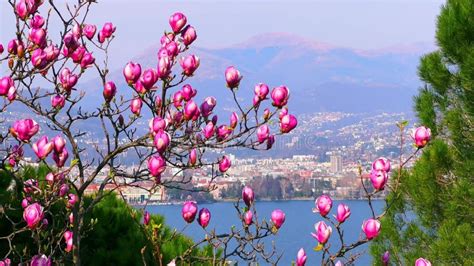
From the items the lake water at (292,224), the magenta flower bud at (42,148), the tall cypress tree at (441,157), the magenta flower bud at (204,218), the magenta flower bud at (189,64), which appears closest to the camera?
the magenta flower bud at (42,148)

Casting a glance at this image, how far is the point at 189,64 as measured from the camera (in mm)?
2191

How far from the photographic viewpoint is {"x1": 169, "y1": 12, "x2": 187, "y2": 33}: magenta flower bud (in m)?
2.28

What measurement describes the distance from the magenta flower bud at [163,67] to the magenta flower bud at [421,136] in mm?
710

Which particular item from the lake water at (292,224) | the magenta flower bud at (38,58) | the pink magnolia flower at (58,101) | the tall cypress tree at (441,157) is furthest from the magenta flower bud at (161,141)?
the lake water at (292,224)

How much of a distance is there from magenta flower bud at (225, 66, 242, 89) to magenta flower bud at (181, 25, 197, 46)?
22 centimetres

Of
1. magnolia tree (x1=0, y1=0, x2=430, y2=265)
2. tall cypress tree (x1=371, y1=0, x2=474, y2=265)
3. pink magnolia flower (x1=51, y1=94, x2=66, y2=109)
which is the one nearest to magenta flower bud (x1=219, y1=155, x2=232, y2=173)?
magnolia tree (x1=0, y1=0, x2=430, y2=265)

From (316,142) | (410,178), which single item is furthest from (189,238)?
(316,142)

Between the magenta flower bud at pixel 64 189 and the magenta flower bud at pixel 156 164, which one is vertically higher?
the magenta flower bud at pixel 156 164

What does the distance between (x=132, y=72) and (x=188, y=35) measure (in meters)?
0.26

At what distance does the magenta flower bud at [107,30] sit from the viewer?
104 inches

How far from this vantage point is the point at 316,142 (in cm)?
12838

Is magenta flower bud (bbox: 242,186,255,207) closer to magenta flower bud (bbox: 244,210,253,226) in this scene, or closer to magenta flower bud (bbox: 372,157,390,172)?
magenta flower bud (bbox: 244,210,253,226)

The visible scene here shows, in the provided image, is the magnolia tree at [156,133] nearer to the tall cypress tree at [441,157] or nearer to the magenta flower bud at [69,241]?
the magenta flower bud at [69,241]

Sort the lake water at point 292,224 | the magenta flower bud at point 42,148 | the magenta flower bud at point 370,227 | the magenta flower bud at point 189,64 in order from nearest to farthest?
the magenta flower bud at point 370,227
the magenta flower bud at point 42,148
the magenta flower bud at point 189,64
the lake water at point 292,224
